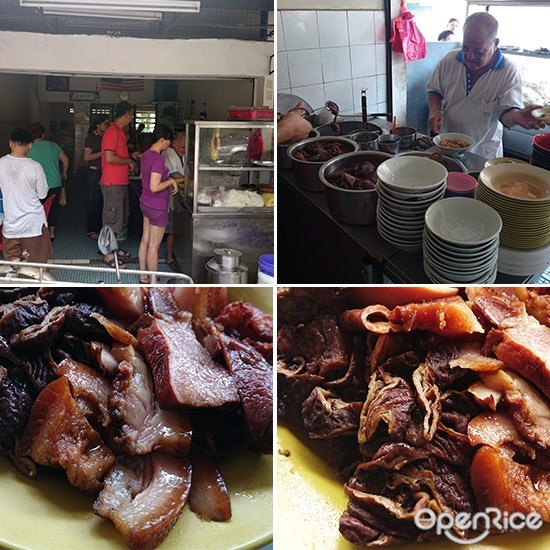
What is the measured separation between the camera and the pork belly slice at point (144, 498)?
34.5 inches

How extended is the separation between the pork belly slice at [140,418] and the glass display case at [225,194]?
1229 mm

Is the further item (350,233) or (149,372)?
(350,233)

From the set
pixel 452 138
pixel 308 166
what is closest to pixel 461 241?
pixel 308 166

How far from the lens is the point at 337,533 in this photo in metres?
1.07

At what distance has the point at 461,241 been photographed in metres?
1.21

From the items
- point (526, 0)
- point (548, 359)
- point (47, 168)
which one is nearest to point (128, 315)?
point (548, 359)

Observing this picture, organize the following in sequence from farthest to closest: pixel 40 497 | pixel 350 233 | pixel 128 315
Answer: pixel 350 233 → pixel 128 315 → pixel 40 497

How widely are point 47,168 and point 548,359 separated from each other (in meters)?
1.62

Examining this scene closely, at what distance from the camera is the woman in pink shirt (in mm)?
2068

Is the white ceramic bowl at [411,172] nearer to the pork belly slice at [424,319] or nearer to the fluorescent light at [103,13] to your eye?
the pork belly slice at [424,319]

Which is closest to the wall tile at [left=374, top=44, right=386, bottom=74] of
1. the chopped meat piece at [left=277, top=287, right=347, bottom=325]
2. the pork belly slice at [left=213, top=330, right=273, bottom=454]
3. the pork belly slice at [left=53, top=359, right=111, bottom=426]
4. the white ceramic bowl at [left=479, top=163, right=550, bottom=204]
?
the white ceramic bowl at [left=479, top=163, right=550, bottom=204]

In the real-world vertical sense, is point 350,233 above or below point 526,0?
below

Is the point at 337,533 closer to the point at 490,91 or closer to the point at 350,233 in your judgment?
the point at 350,233

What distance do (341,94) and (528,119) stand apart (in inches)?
25.4
